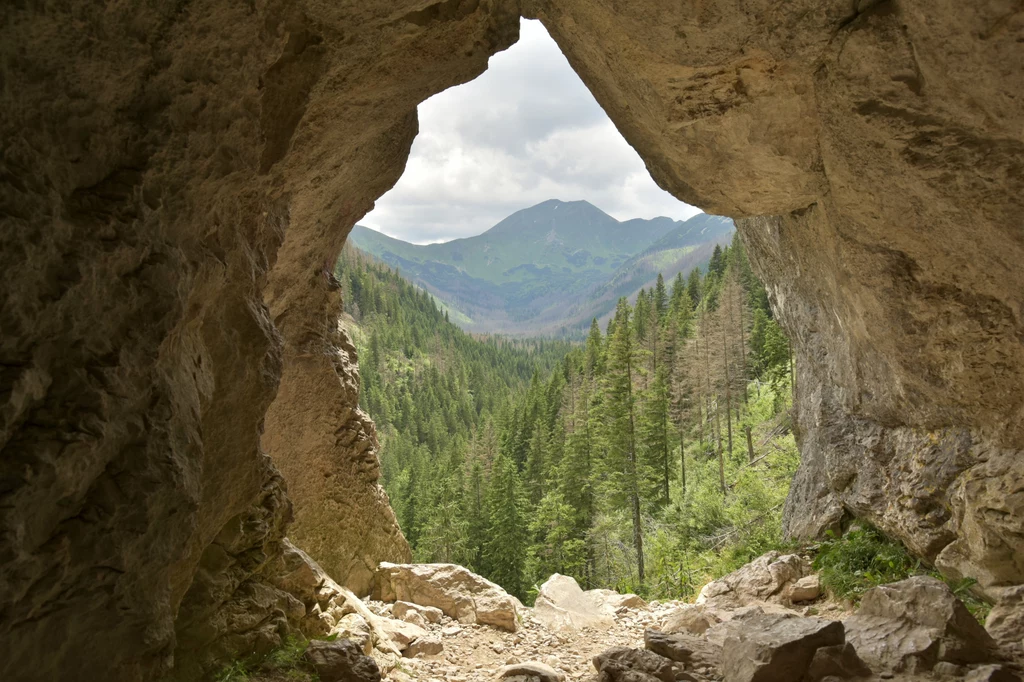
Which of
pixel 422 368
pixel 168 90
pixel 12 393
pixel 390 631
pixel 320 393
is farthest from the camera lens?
pixel 422 368

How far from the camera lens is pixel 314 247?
9758 millimetres

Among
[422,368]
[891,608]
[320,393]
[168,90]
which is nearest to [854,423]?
[891,608]

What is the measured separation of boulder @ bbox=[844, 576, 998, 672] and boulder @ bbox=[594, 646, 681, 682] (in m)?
1.86

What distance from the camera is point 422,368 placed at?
116 meters

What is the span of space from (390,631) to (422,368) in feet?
352

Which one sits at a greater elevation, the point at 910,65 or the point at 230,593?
the point at 910,65

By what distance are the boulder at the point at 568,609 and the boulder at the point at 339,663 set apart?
576cm

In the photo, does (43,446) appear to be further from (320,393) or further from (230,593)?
(320,393)

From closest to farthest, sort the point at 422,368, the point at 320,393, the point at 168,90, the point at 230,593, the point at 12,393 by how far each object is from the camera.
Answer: the point at 12,393
the point at 168,90
the point at 230,593
the point at 320,393
the point at 422,368

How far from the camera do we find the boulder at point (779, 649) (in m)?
5.54

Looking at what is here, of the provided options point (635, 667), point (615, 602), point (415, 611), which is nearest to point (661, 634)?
point (635, 667)

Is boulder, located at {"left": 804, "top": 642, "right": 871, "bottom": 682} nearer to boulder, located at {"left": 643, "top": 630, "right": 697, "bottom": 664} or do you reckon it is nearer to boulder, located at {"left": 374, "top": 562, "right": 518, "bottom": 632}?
boulder, located at {"left": 643, "top": 630, "right": 697, "bottom": 664}

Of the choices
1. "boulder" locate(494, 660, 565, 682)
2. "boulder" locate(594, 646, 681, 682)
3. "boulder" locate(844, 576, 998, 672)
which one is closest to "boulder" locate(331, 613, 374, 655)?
"boulder" locate(494, 660, 565, 682)

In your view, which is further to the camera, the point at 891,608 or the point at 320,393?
the point at 320,393
